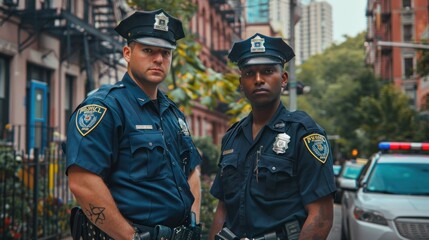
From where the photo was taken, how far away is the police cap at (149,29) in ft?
10.3

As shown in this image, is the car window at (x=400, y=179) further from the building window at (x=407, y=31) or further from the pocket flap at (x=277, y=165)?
the building window at (x=407, y=31)

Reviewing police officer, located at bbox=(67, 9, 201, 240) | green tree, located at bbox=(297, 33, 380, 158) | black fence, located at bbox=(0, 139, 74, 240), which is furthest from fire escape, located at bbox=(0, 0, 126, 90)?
green tree, located at bbox=(297, 33, 380, 158)

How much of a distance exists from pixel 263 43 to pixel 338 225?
365 inches

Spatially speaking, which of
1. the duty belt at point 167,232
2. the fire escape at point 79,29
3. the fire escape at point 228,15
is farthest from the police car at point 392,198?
the fire escape at point 228,15

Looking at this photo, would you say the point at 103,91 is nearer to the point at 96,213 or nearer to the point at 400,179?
the point at 96,213

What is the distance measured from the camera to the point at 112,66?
17.4 metres

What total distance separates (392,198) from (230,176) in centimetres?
451

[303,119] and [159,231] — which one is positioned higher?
[303,119]

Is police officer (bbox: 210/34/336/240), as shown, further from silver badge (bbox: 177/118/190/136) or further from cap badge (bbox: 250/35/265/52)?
silver badge (bbox: 177/118/190/136)

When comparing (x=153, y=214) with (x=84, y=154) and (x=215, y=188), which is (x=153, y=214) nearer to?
(x=84, y=154)

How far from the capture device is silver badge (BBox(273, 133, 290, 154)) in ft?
10.4

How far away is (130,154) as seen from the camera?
2896 mm

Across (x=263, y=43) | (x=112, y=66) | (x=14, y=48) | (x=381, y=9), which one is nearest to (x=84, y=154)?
(x=263, y=43)

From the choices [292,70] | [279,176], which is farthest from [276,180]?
[292,70]
